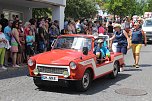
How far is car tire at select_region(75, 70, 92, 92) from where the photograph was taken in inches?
324

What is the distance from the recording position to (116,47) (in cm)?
1236

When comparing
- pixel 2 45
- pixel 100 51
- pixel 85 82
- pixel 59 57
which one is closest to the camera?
pixel 59 57

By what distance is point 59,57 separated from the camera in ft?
27.7

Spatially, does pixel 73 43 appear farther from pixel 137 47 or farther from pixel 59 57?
pixel 137 47

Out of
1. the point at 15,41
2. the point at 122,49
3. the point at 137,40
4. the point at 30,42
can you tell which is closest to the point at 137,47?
the point at 137,40

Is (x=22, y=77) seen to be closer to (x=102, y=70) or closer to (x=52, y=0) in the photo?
(x=102, y=70)

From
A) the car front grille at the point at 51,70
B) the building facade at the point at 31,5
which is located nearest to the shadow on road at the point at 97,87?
the car front grille at the point at 51,70

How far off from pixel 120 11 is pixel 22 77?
32.0 m

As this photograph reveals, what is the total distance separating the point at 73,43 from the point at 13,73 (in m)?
2.98

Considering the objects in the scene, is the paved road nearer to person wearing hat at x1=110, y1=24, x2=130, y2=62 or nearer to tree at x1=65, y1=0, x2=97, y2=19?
person wearing hat at x1=110, y1=24, x2=130, y2=62

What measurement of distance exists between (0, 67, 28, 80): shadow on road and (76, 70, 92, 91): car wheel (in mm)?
3095

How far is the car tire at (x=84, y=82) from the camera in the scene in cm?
822

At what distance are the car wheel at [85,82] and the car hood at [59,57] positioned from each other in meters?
0.55

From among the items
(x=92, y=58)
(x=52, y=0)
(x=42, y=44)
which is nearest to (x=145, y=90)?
(x=92, y=58)
